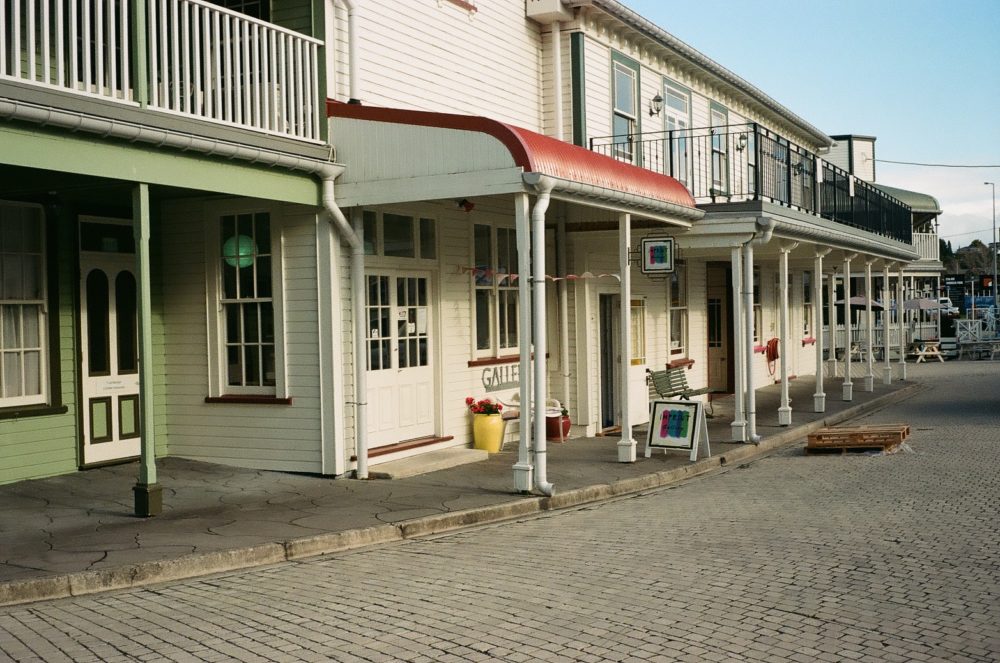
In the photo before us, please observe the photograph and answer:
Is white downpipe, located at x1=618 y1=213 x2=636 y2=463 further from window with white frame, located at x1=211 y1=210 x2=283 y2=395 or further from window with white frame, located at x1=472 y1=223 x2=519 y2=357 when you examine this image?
window with white frame, located at x1=211 y1=210 x2=283 y2=395

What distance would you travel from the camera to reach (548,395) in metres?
15.8

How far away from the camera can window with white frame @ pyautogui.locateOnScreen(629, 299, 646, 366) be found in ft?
57.4

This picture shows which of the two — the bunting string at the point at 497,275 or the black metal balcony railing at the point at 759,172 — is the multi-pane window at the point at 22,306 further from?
the black metal balcony railing at the point at 759,172

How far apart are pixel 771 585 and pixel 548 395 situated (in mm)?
9026

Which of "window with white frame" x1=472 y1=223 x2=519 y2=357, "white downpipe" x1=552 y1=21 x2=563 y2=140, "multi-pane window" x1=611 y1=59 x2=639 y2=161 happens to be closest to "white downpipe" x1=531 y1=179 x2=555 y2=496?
"window with white frame" x1=472 y1=223 x2=519 y2=357

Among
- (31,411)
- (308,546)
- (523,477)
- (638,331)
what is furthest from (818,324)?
(31,411)

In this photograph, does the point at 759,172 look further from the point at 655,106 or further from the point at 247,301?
the point at 247,301

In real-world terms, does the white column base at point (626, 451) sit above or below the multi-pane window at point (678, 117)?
below

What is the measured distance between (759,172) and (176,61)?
8.96m

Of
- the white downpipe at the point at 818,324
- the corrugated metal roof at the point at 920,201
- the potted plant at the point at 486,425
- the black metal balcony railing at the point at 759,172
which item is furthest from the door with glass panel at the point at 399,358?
the corrugated metal roof at the point at 920,201

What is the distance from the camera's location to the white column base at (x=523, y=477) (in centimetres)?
1052

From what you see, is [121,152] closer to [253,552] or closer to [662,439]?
[253,552]

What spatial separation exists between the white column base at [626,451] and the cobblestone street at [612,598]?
8.38 feet

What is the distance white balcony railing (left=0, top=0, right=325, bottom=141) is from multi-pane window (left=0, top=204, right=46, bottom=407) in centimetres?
161
